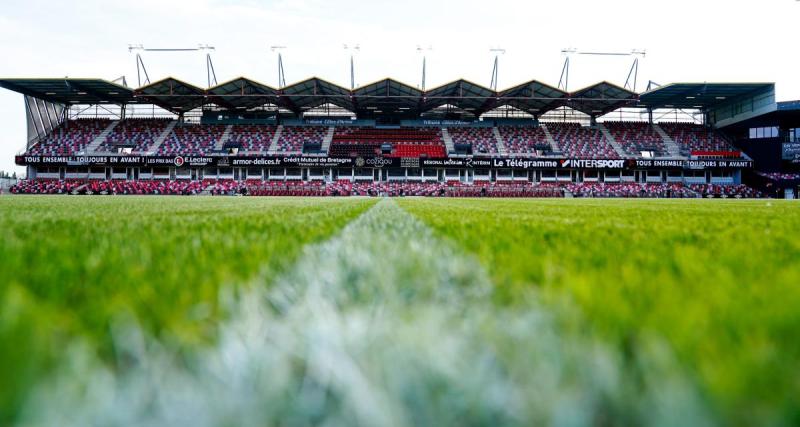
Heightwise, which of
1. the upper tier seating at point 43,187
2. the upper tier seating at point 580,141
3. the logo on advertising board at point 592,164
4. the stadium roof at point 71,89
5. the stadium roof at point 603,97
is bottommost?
the upper tier seating at point 43,187

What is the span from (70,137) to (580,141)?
43.7 metres

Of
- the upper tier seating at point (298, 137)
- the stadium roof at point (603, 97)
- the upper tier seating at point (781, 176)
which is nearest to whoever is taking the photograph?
the upper tier seating at point (781, 176)

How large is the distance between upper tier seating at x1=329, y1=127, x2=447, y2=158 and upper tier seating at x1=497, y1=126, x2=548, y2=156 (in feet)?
19.2

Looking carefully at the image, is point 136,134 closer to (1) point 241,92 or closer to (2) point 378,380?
(1) point 241,92

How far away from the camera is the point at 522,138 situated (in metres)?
40.1

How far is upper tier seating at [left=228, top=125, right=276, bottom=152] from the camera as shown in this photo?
126 feet

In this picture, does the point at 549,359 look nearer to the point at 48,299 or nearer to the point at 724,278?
the point at 724,278

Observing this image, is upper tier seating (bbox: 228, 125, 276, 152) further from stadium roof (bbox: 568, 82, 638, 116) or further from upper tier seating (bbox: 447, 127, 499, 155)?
stadium roof (bbox: 568, 82, 638, 116)

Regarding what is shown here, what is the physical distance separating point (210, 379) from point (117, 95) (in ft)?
144

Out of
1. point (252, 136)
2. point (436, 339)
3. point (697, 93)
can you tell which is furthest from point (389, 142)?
point (436, 339)

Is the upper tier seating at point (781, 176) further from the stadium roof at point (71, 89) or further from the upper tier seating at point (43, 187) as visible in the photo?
the upper tier seating at point (43, 187)

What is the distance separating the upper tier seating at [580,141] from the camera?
3803 cm

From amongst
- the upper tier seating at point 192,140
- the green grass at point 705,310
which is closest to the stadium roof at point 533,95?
the upper tier seating at point 192,140

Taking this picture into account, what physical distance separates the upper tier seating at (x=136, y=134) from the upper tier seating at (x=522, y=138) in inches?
1201
